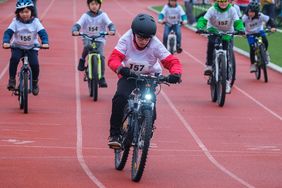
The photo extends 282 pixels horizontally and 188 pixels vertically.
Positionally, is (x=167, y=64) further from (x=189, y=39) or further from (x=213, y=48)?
(x=189, y=39)

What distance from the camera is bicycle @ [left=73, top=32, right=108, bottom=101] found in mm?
18625

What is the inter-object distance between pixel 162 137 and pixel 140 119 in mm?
4028

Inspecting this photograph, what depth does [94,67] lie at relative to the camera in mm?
18797

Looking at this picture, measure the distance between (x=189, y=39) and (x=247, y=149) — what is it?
69.5ft

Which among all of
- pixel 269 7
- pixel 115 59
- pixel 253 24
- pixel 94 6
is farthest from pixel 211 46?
pixel 269 7

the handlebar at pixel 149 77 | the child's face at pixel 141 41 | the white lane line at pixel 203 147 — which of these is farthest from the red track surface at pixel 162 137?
the child's face at pixel 141 41

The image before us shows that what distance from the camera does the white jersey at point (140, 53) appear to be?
1123cm

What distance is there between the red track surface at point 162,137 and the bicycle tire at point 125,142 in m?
0.12

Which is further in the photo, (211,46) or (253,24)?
(253,24)

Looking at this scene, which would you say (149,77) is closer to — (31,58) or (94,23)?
(31,58)

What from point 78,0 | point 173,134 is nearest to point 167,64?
point 173,134

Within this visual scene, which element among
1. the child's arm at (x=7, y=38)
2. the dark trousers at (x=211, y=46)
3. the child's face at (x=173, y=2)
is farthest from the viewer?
the child's face at (x=173, y=2)

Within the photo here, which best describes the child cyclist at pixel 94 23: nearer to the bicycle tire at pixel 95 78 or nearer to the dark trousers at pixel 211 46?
the bicycle tire at pixel 95 78

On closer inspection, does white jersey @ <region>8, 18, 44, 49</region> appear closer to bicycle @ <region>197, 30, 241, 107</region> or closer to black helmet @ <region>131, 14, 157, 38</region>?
bicycle @ <region>197, 30, 241, 107</region>
